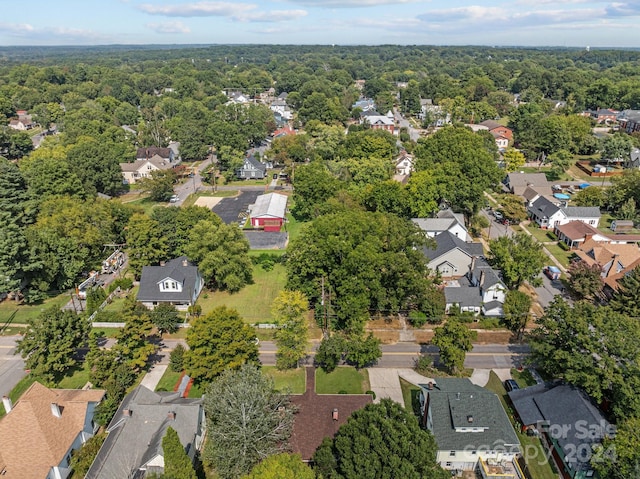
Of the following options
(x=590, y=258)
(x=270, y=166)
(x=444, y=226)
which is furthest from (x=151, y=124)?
(x=590, y=258)

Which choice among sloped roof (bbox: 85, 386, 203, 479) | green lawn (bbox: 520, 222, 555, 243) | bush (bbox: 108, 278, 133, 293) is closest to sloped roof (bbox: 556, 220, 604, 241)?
green lawn (bbox: 520, 222, 555, 243)

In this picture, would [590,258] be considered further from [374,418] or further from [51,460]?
[51,460]

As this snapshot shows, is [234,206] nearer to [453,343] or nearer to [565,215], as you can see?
[453,343]

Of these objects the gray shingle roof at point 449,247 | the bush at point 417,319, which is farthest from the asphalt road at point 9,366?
the gray shingle roof at point 449,247

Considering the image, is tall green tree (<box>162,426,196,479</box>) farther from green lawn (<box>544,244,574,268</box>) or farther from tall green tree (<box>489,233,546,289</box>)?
green lawn (<box>544,244,574,268</box>)

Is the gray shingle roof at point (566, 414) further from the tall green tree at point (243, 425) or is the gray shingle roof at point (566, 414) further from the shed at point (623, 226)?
the shed at point (623, 226)
